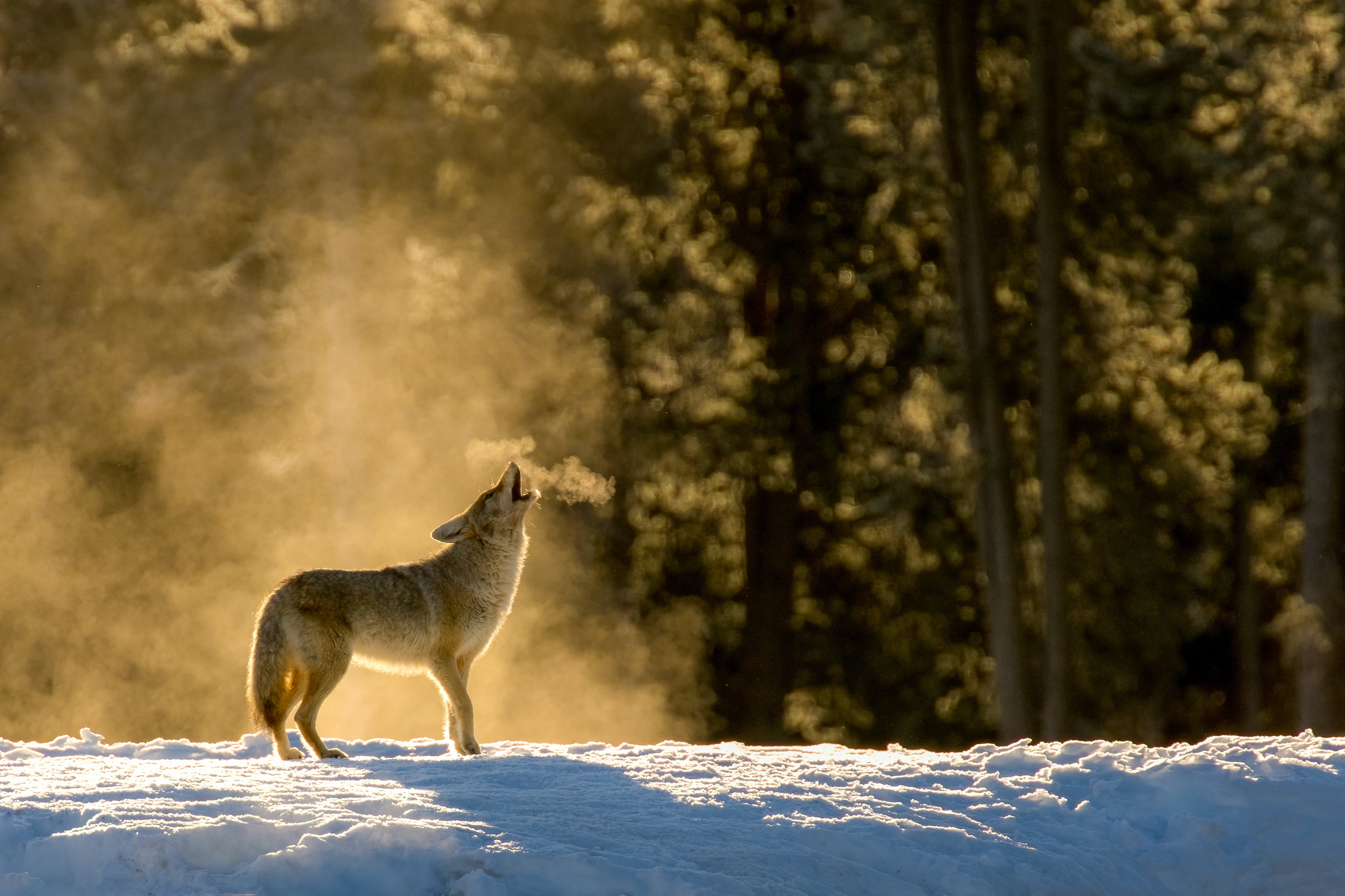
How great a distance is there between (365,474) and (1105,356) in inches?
319

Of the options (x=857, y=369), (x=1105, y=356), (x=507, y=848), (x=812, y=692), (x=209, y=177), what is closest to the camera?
(x=507, y=848)

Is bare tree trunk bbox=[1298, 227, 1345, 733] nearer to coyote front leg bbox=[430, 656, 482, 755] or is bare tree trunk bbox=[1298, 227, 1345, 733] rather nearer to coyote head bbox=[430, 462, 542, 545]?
coyote head bbox=[430, 462, 542, 545]

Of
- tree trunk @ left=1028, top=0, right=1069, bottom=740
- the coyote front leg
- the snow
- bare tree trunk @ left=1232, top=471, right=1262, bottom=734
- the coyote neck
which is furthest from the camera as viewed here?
bare tree trunk @ left=1232, top=471, right=1262, bottom=734

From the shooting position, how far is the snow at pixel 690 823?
16.7ft

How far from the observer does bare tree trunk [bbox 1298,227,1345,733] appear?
17922mm

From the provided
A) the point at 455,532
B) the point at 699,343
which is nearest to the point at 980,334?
the point at 699,343

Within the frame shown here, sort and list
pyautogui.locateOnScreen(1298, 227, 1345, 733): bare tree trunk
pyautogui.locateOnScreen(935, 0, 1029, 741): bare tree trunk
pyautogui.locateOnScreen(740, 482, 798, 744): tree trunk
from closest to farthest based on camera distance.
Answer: pyautogui.locateOnScreen(935, 0, 1029, 741): bare tree trunk
pyautogui.locateOnScreen(740, 482, 798, 744): tree trunk
pyautogui.locateOnScreen(1298, 227, 1345, 733): bare tree trunk

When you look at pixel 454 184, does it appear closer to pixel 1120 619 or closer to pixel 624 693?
pixel 624 693

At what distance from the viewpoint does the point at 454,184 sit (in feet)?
58.7

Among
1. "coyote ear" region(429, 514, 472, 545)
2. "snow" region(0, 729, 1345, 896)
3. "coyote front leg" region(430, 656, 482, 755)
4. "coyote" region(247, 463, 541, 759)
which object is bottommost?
"snow" region(0, 729, 1345, 896)

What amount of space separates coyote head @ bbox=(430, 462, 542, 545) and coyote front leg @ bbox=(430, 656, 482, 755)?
68 cm

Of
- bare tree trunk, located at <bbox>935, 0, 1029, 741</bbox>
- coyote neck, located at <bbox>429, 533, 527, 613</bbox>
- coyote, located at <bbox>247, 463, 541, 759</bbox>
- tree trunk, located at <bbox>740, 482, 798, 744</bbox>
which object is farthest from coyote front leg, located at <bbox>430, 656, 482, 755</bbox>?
tree trunk, located at <bbox>740, 482, 798, 744</bbox>

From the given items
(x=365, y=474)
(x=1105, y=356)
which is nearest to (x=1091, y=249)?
(x=1105, y=356)

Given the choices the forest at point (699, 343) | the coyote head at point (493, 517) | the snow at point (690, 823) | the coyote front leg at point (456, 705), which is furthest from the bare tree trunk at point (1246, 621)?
the coyote front leg at point (456, 705)
